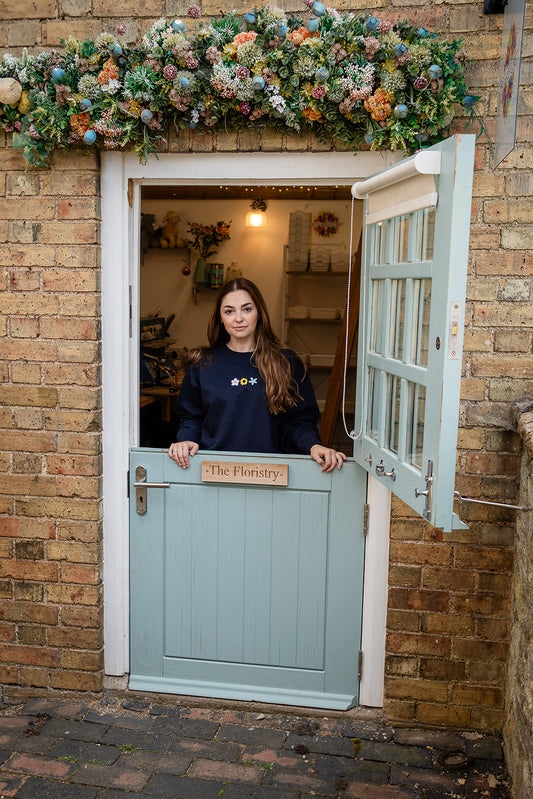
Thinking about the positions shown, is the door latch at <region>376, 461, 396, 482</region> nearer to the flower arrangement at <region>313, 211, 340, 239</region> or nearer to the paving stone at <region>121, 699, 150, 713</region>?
the paving stone at <region>121, 699, 150, 713</region>

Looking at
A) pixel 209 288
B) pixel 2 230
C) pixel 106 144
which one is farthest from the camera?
pixel 209 288

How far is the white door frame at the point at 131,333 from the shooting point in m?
3.13

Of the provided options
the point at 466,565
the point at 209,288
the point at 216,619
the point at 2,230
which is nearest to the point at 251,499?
the point at 216,619

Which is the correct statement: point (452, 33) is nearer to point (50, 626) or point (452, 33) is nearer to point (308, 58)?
point (308, 58)

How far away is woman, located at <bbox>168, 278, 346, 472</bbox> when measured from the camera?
3361 millimetres

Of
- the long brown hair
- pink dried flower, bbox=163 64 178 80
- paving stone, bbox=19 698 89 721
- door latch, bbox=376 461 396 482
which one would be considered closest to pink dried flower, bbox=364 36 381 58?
pink dried flower, bbox=163 64 178 80

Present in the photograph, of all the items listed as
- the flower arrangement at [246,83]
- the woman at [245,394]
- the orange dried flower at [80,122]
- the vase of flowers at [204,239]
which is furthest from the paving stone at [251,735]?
the vase of flowers at [204,239]

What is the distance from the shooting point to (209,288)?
805 cm

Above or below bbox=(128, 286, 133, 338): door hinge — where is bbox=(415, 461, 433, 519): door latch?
below

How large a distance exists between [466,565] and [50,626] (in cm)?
195

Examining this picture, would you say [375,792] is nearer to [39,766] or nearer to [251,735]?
[251,735]

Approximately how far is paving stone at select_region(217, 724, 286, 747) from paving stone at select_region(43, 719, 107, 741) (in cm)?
53

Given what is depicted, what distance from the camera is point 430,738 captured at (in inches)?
126

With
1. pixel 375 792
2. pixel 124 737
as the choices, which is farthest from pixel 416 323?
pixel 124 737
